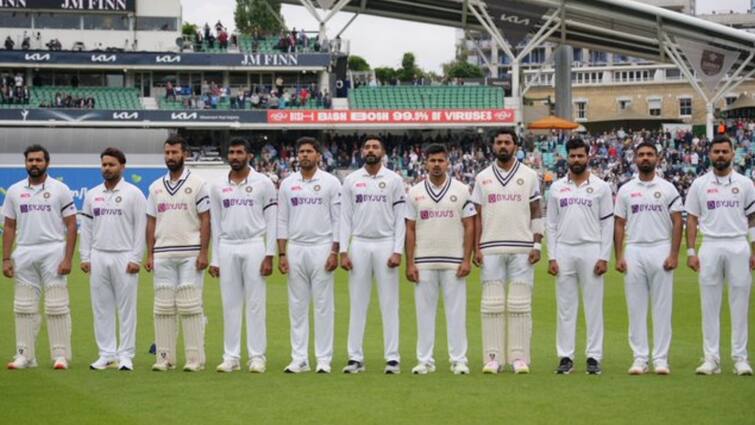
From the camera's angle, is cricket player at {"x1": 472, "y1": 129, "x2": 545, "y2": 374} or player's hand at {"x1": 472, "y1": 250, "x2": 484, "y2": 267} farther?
player's hand at {"x1": 472, "y1": 250, "x2": 484, "y2": 267}

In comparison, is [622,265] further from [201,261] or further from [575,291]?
[201,261]

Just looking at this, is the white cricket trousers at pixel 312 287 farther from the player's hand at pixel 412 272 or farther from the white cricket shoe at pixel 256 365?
the player's hand at pixel 412 272

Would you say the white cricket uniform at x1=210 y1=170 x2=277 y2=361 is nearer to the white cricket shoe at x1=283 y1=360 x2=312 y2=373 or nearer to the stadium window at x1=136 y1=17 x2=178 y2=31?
the white cricket shoe at x1=283 y1=360 x2=312 y2=373

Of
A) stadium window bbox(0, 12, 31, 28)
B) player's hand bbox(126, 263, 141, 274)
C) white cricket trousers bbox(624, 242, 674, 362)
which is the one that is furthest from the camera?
stadium window bbox(0, 12, 31, 28)

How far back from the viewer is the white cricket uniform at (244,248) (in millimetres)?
13102

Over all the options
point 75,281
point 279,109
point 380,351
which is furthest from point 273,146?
point 380,351

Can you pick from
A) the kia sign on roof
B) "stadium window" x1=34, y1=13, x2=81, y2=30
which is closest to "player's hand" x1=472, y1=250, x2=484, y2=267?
the kia sign on roof

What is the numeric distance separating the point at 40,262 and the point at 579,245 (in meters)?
5.46

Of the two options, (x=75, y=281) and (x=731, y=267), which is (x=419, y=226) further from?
(x=75, y=281)

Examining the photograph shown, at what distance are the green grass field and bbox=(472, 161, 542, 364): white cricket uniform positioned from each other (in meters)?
0.38

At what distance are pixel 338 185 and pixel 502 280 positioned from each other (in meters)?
1.88

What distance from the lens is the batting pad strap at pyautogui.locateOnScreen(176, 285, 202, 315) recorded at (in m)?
13.1

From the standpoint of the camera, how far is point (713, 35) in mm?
62688

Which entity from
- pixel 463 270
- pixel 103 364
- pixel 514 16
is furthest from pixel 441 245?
pixel 514 16
